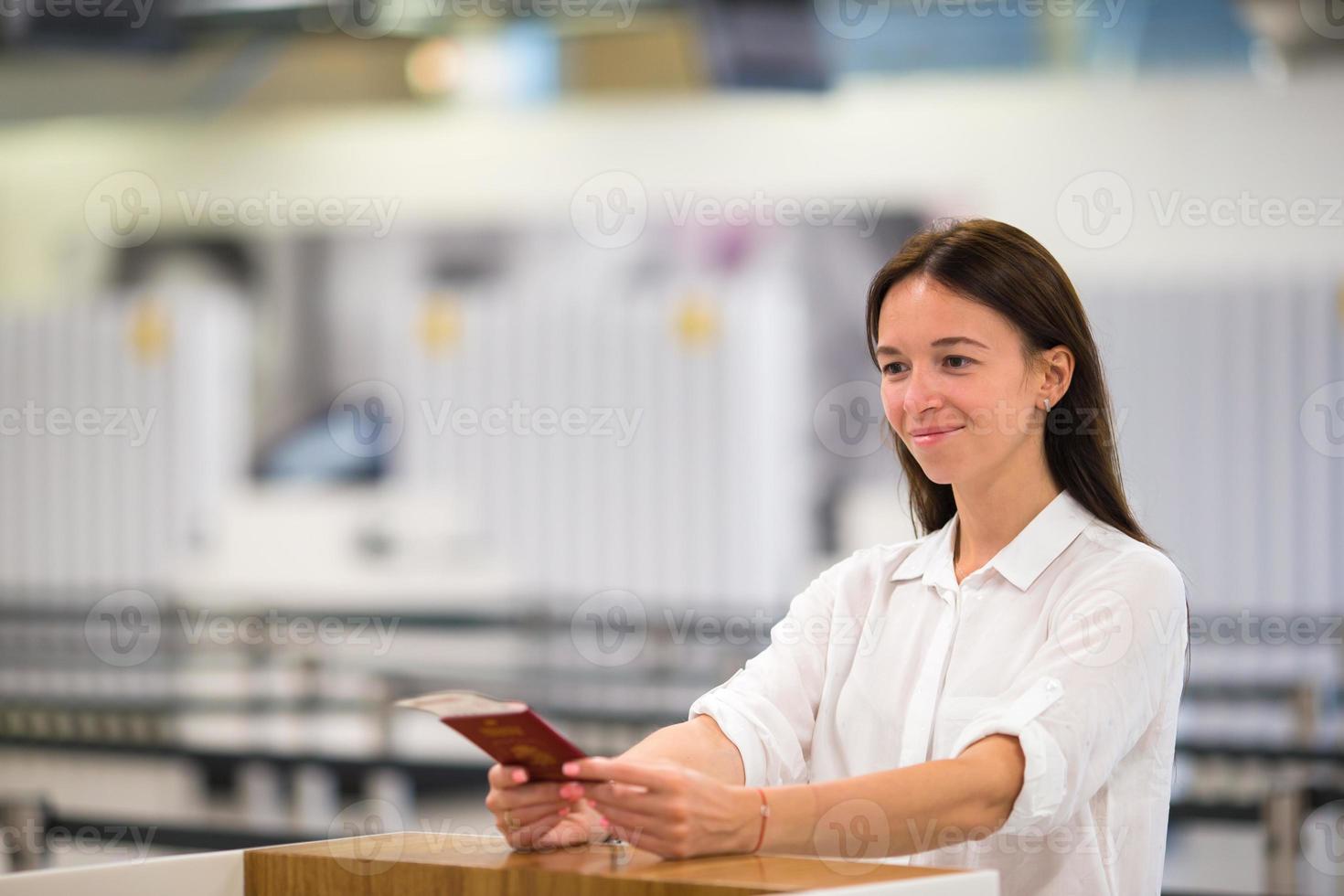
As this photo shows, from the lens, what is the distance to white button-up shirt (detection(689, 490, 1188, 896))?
1.54 m

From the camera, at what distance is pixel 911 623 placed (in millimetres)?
1801

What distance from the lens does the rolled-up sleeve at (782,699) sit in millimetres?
1753

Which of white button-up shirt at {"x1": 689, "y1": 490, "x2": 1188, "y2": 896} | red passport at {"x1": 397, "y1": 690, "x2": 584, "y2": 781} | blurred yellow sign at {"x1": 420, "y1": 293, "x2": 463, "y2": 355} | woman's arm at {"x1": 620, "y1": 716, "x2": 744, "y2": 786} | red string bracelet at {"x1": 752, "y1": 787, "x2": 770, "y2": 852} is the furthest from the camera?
blurred yellow sign at {"x1": 420, "y1": 293, "x2": 463, "y2": 355}

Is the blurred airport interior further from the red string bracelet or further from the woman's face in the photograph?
the red string bracelet

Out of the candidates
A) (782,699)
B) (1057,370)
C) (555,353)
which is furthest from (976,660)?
(555,353)

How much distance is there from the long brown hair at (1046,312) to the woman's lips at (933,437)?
130 mm

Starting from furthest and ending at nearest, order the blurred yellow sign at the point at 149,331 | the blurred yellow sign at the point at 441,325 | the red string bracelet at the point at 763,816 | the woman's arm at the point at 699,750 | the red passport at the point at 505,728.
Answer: the blurred yellow sign at the point at 149,331
the blurred yellow sign at the point at 441,325
the woman's arm at the point at 699,750
the red string bracelet at the point at 763,816
the red passport at the point at 505,728

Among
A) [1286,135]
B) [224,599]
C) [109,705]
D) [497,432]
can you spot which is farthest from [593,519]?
[1286,135]

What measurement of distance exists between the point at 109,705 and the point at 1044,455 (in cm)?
384

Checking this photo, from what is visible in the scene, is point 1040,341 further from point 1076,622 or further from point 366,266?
point 366,266

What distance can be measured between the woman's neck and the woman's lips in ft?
0.29

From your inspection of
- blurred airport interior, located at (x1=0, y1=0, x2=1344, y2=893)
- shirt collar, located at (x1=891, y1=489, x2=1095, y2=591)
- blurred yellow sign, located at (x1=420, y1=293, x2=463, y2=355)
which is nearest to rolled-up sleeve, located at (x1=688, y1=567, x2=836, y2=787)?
shirt collar, located at (x1=891, y1=489, x2=1095, y2=591)

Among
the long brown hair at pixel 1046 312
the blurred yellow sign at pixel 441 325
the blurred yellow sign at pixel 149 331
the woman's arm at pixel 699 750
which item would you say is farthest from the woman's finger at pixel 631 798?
the blurred yellow sign at pixel 149 331

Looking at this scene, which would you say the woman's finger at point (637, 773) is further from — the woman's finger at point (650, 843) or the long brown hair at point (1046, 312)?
the long brown hair at point (1046, 312)
